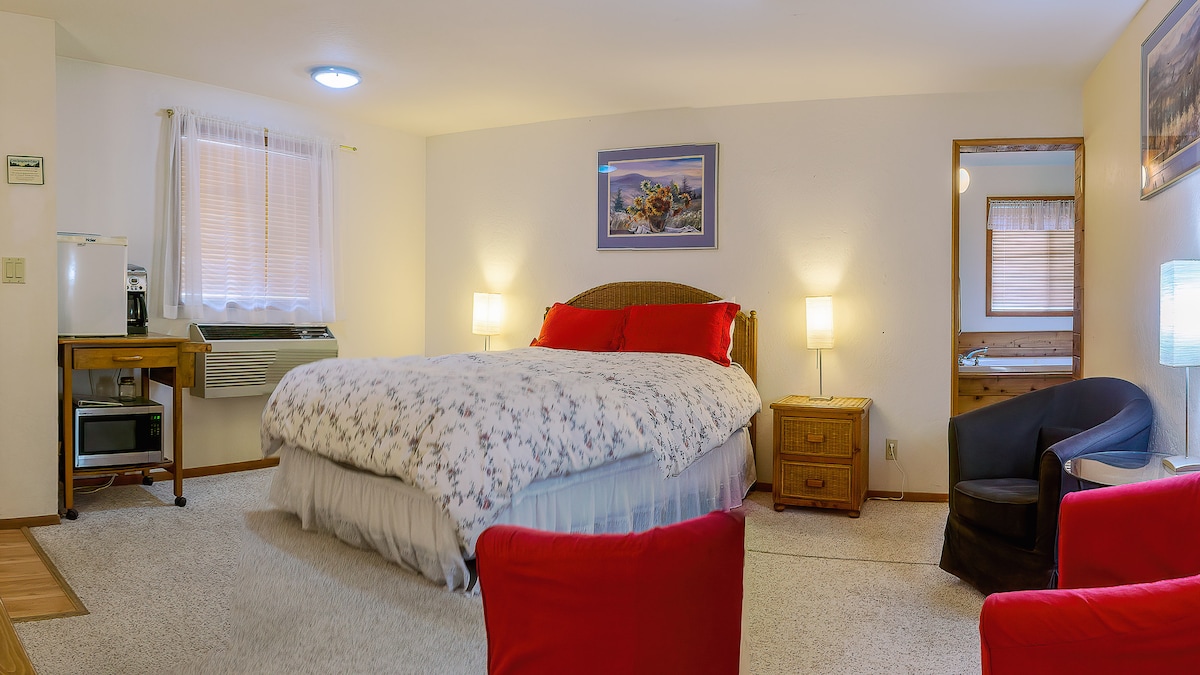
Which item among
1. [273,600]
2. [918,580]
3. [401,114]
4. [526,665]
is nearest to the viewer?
[526,665]

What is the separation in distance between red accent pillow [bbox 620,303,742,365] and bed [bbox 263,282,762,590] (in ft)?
1.03

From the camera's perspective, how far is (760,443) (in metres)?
4.87

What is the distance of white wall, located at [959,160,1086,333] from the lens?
21.3 feet

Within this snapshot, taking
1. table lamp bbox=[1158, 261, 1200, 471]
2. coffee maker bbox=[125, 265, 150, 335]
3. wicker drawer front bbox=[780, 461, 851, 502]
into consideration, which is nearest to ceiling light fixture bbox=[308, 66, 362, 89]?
coffee maker bbox=[125, 265, 150, 335]

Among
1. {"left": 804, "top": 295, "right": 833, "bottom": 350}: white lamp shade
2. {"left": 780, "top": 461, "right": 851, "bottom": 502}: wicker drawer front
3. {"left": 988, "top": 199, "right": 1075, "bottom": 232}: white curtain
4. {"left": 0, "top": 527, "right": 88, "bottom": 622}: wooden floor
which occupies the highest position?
{"left": 988, "top": 199, "right": 1075, "bottom": 232}: white curtain

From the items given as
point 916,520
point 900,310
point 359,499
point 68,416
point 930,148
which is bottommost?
point 916,520

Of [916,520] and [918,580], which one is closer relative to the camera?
[918,580]

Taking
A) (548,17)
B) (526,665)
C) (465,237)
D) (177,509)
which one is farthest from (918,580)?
(465,237)

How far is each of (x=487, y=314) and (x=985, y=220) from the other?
4.29 meters

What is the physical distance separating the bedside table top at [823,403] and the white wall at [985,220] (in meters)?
2.51

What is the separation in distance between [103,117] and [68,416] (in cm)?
179

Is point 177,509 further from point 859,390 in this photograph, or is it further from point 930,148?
point 930,148

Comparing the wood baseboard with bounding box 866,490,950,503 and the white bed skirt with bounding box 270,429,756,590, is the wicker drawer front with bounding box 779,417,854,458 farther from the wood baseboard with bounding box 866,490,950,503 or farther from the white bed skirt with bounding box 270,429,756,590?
the wood baseboard with bounding box 866,490,950,503

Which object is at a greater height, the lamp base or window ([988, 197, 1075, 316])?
window ([988, 197, 1075, 316])
